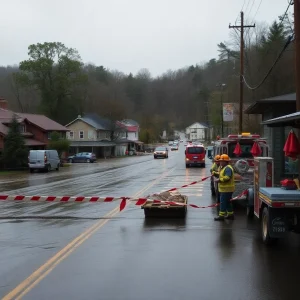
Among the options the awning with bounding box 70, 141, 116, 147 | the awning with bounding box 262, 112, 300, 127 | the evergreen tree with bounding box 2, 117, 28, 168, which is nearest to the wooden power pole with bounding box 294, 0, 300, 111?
the awning with bounding box 262, 112, 300, 127

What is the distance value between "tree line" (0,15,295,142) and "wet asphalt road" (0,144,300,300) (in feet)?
31.2

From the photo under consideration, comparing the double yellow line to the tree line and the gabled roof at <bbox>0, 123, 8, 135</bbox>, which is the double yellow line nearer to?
the tree line

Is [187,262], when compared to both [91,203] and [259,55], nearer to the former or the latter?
[91,203]

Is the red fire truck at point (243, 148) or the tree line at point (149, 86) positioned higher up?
the tree line at point (149, 86)

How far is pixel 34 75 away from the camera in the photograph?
8894cm

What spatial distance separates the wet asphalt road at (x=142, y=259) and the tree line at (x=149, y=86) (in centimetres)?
952

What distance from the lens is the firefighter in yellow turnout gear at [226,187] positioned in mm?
12344

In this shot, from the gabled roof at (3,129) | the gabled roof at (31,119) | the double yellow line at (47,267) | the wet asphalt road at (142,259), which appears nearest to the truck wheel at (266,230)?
the wet asphalt road at (142,259)

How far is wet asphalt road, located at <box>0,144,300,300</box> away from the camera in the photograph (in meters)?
6.53

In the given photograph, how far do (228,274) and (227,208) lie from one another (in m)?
5.47

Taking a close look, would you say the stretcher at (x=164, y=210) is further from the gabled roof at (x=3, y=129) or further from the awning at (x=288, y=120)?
the gabled roof at (x=3, y=129)

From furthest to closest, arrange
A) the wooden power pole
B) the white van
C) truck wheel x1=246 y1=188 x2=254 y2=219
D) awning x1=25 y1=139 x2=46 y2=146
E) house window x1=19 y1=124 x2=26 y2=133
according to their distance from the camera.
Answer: house window x1=19 y1=124 x2=26 y2=133 < awning x1=25 y1=139 x2=46 y2=146 < the white van < the wooden power pole < truck wheel x1=246 y1=188 x2=254 y2=219

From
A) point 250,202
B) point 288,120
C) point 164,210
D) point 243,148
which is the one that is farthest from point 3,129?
point 288,120

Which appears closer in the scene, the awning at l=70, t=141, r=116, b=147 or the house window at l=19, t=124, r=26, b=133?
the house window at l=19, t=124, r=26, b=133
